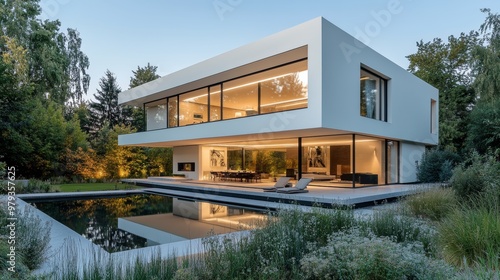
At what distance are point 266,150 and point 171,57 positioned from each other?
8.38 meters

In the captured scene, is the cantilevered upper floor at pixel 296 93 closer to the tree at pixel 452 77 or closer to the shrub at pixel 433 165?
the shrub at pixel 433 165

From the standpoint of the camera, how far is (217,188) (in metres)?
14.1

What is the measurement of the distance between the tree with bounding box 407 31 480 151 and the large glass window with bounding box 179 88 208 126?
1909 cm

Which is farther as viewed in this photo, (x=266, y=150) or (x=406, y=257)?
(x=266, y=150)

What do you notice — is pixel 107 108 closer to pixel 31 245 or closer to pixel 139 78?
pixel 139 78

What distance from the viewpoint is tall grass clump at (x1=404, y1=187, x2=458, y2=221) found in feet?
23.4

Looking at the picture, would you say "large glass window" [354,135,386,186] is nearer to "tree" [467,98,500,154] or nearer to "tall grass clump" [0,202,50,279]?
"tree" [467,98,500,154]

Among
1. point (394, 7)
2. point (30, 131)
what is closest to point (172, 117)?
point (30, 131)

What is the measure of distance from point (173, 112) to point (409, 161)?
568 inches

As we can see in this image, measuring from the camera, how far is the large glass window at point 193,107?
1714cm

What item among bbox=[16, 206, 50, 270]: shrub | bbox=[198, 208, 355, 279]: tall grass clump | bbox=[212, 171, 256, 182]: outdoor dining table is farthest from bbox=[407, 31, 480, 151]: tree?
bbox=[16, 206, 50, 270]: shrub

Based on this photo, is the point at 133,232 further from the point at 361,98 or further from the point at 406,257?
the point at 361,98

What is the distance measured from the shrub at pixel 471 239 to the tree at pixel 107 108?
36.2 metres

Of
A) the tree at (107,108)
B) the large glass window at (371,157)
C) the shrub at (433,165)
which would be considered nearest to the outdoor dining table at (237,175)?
the large glass window at (371,157)
